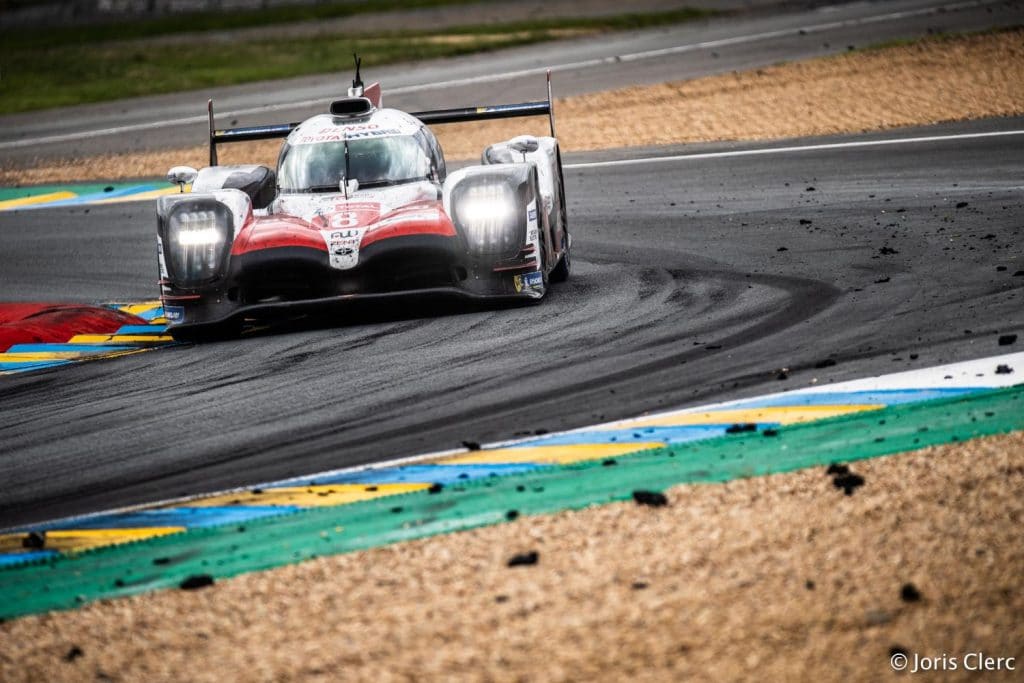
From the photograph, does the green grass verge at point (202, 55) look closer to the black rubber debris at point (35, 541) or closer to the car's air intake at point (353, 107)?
the car's air intake at point (353, 107)

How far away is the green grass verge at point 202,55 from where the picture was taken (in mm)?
26547

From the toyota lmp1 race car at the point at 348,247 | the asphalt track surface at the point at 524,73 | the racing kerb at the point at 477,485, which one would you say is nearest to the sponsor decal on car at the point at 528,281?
the toyota lmp1 race car at the point at 348,247

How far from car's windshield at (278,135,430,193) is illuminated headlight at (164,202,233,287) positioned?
994 millimetres

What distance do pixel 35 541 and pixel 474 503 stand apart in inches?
75.3

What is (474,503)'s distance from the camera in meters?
6.39

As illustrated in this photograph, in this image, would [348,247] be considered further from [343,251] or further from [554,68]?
[554,68]

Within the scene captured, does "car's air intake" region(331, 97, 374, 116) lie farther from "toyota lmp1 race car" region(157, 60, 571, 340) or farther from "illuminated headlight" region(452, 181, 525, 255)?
"illuminated headlight" region(452, 181, 525, 255)

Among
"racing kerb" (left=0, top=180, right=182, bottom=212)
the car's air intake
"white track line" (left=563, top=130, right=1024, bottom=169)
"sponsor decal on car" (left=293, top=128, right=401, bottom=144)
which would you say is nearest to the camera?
"sponsor decal on car" (left=293, top=128, right=401, bottom=144)

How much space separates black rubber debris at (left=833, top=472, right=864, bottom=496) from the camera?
20.2ft

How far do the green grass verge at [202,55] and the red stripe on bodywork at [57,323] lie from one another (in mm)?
14280

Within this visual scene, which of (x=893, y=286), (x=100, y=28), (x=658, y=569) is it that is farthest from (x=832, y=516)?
(x=100, y=28)

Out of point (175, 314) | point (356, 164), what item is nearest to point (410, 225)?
point (356, 164)

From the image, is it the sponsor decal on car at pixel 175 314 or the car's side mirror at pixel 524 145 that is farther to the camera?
the car's side mirror at pixel 524 145

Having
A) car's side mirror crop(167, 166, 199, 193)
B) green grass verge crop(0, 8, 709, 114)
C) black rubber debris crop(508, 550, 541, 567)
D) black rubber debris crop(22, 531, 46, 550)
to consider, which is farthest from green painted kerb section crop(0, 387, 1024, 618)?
green grass verge crop(0, 8, 709, 114)
